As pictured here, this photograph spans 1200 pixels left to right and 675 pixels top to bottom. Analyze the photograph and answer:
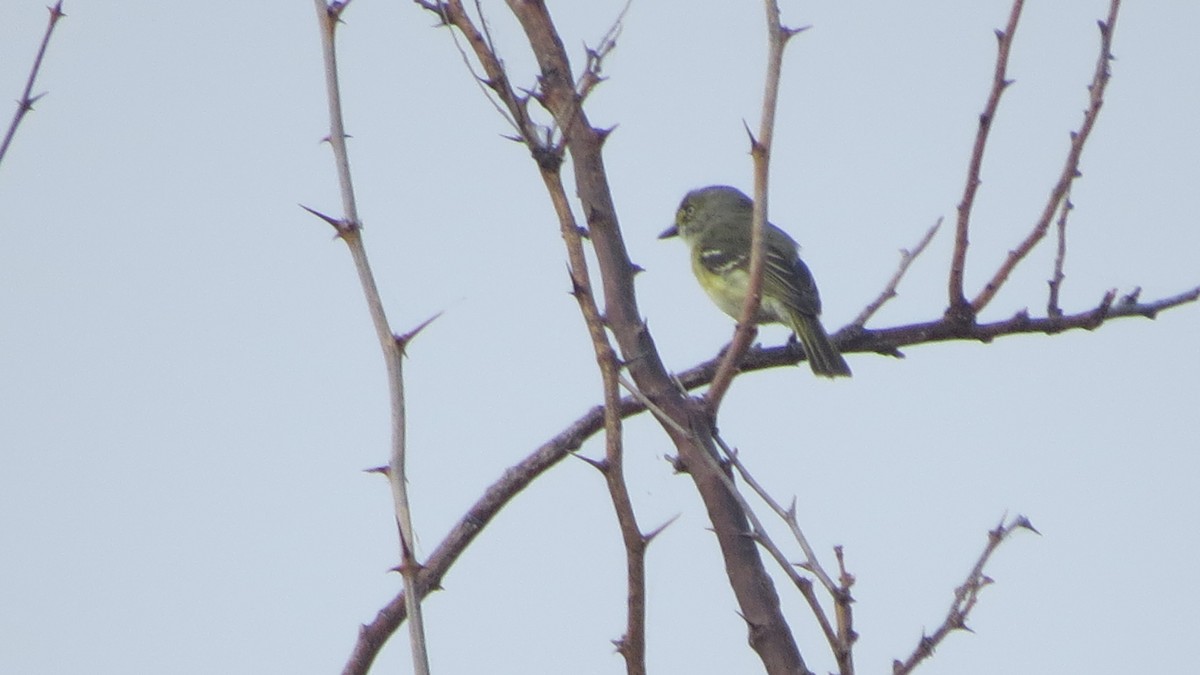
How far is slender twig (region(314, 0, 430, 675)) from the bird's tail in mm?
4340

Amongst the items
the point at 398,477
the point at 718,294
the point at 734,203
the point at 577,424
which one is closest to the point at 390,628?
the point at 577,424

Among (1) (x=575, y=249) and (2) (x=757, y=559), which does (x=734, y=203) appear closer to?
(2) (x=757, y=559)

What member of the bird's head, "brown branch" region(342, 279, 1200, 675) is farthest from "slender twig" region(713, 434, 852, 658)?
the bird's head

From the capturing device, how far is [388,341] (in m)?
1.72

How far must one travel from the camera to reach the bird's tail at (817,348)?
638 cm

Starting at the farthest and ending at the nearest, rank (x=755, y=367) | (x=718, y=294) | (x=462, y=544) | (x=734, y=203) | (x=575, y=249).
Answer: (x=734, y=203)
(x=718, y=294)
(x=755, y=367)
(x=462, y=544)
(x=575, y=249)

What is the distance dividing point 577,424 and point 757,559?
3.17 feet

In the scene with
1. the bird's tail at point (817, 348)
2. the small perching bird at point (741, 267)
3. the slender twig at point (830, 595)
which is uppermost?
the small perching bird at point (741, 267)

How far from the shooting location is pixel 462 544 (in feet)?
9.62

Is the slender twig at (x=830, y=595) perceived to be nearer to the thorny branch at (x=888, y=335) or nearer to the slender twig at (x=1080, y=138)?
the thorny branch at (x=888, y=335)

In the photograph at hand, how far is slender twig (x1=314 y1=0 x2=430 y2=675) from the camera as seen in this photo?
5.14 ft

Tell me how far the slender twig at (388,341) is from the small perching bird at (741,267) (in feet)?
14.4

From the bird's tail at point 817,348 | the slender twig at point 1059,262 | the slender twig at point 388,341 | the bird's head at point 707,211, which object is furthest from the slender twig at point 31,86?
the bird's head at point 707,211

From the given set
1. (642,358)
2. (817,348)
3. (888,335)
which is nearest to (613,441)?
(642,358)
